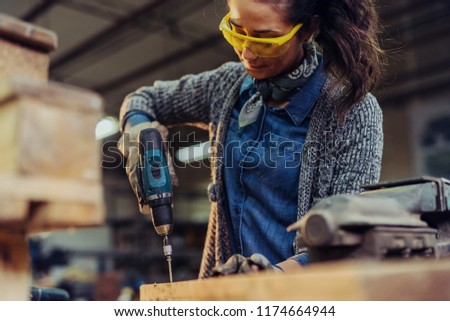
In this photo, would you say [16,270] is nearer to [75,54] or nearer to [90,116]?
[90,116]

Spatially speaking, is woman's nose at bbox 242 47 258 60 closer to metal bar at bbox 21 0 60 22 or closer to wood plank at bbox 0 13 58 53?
wood plank at bbox 0 13 58 53

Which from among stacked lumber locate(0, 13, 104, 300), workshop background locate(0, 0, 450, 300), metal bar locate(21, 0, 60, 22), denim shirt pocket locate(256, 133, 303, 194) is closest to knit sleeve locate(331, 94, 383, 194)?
denim shirt pocket locate(256, 133, 303, 194)

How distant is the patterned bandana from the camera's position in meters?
1.55

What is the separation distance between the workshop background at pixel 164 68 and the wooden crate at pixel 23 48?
3.89 meters

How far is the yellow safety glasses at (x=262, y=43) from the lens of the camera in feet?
4.59

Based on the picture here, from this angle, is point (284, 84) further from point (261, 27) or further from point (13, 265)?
point (13, 265)

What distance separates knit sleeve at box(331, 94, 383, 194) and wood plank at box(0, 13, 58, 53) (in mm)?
801

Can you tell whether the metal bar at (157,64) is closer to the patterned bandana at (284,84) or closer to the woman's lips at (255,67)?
the patterned bandana at (284,84)

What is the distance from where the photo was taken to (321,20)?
1562 mm

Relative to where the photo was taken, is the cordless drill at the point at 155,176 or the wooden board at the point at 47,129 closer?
the wooden board at the point at 47,129

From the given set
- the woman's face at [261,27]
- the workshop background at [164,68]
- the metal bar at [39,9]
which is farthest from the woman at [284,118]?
the metal bar at [39,9]

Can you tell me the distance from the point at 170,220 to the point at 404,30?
5.34m

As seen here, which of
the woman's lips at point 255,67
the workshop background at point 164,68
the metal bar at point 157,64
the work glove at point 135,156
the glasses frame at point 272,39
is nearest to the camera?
the glasses frame at point 272,39

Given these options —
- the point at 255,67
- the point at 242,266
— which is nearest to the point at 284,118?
the point at 255,67
